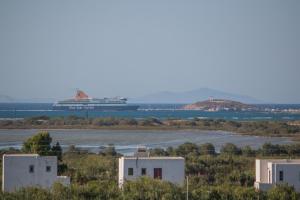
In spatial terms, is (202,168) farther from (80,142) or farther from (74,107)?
(74,107)

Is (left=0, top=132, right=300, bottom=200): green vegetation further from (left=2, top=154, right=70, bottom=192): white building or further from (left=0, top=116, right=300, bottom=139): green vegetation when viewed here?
(left=0, top=116, right=300, bottom=139): green vegetation

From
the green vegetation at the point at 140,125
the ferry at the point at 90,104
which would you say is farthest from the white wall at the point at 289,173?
the ferry at the point at 90,104

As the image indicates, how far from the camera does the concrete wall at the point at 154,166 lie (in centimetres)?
2288

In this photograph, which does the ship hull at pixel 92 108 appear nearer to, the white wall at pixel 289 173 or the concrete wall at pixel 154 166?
the concrete wall at pixel 154 166

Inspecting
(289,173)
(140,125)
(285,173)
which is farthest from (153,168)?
(140,125)

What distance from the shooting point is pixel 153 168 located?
22953 millimetres

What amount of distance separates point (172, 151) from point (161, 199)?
15.8 metres

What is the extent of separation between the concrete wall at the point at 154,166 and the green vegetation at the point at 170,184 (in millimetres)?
629

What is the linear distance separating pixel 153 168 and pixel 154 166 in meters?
0.07

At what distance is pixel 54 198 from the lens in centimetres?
1930

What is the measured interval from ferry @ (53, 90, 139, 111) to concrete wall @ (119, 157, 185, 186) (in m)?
92.0

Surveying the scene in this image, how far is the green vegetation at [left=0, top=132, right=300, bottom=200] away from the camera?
1992 cm

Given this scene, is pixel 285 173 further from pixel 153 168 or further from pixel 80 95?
pixel 80 95

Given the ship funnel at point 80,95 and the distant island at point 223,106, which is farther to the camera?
the distant island at point 223,106
